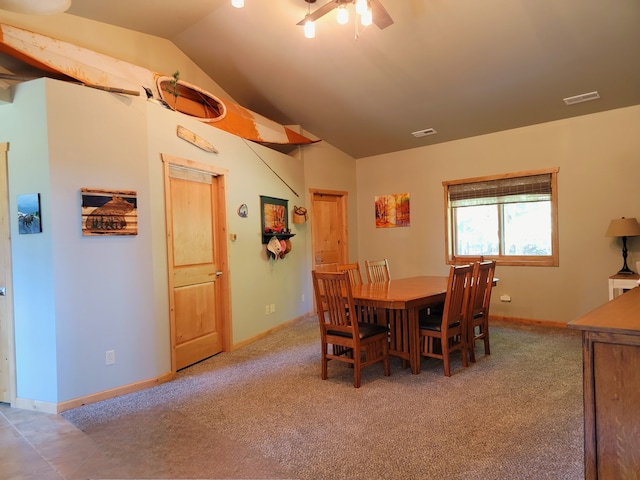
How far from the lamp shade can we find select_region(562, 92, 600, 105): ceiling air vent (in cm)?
135

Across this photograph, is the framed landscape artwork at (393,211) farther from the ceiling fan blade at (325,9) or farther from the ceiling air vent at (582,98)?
the ceiling fan blade at (325,9)

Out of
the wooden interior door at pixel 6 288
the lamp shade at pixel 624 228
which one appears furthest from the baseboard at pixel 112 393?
the lamp shade at pixel 624 228

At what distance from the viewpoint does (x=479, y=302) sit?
144 inches

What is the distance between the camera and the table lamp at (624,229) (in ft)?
12.9

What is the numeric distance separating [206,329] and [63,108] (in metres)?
2.33

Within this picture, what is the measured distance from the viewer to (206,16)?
391cm

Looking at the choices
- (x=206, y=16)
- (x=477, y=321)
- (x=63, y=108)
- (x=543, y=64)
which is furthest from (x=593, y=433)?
(x=206, y=16)

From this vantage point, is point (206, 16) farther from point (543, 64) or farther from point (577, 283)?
point (577, 283)

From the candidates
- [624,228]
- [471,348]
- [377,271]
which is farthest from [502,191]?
[471,348]

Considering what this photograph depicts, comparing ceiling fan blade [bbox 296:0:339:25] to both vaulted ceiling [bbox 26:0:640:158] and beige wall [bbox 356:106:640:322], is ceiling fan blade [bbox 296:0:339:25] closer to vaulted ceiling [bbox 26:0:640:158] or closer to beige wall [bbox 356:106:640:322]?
vaulted ceiling [bbox 26:0:640:158]

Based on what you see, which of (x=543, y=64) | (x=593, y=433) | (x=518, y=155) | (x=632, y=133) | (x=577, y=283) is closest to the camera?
(x=593, y=433)

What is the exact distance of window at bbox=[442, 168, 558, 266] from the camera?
188 inches

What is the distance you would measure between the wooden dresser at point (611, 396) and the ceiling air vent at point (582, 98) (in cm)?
352

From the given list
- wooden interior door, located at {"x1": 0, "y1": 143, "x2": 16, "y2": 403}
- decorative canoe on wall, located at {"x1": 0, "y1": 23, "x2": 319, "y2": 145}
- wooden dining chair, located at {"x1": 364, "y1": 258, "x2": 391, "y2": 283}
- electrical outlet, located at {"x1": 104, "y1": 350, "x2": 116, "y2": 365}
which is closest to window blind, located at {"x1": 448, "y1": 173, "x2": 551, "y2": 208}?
wooden dining chair, located at {"x1": 364, "y1": 258, "x2": 391, "y2": 283}
